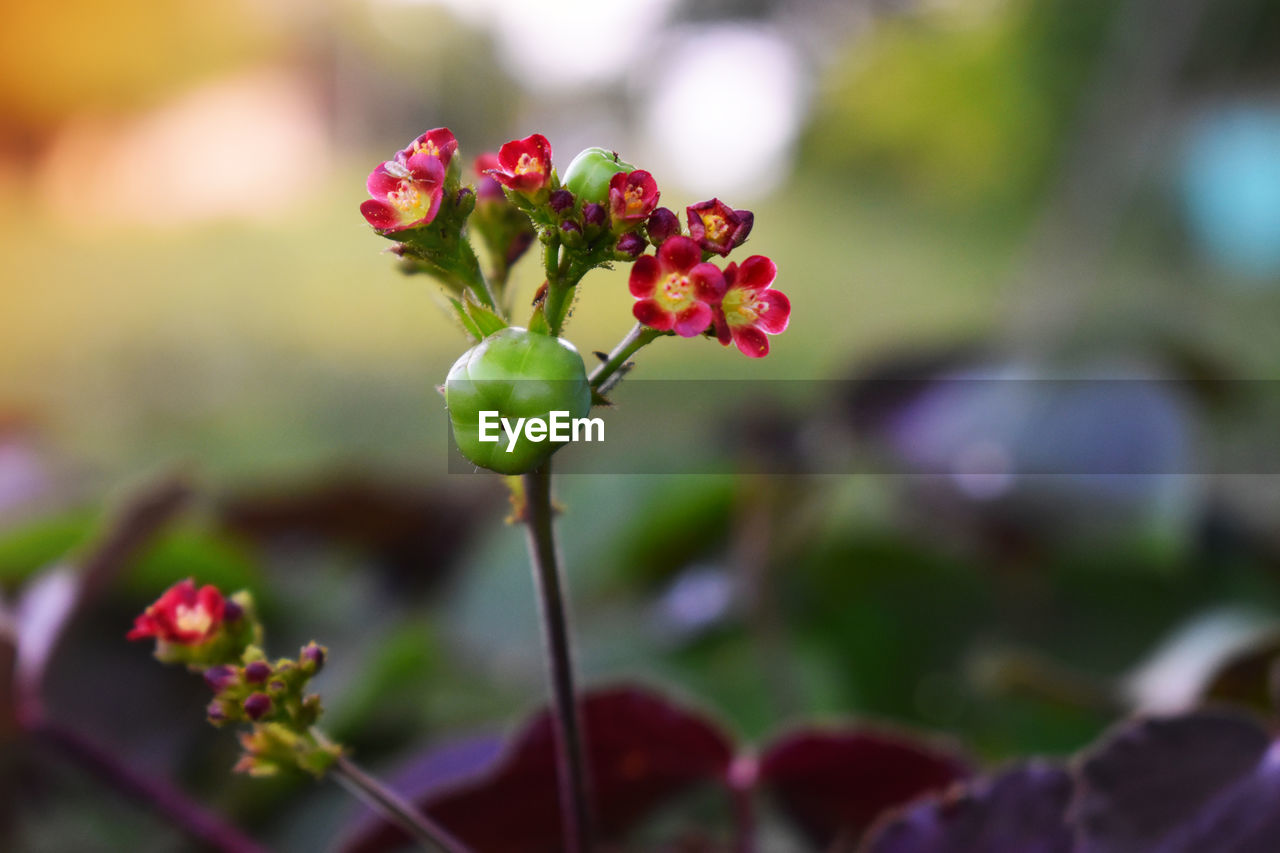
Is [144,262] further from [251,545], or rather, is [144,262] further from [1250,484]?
[1250,484]

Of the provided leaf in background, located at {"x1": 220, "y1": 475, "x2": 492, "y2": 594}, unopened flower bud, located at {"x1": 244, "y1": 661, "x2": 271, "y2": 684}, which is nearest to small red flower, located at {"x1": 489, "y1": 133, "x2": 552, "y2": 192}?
unopened flower bud, located at {"x1": 244, "y1": 661, "x2": 271, "y2": 684}

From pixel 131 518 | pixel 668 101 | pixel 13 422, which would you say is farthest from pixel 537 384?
pixel 668 101

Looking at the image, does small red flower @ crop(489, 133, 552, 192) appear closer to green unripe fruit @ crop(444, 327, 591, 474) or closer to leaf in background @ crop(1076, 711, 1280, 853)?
green unripe fruit @ crop(444, 327, 591, 474)

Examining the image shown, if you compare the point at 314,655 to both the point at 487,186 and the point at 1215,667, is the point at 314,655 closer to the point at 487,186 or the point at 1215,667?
the point at 487,186

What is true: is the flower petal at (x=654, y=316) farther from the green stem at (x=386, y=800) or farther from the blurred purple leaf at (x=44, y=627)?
the blurred purple leaf at (x=44, y=627)

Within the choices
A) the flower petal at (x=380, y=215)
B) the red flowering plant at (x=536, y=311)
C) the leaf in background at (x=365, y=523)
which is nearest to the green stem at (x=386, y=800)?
the red flowering plant at (x=536, y=311)
